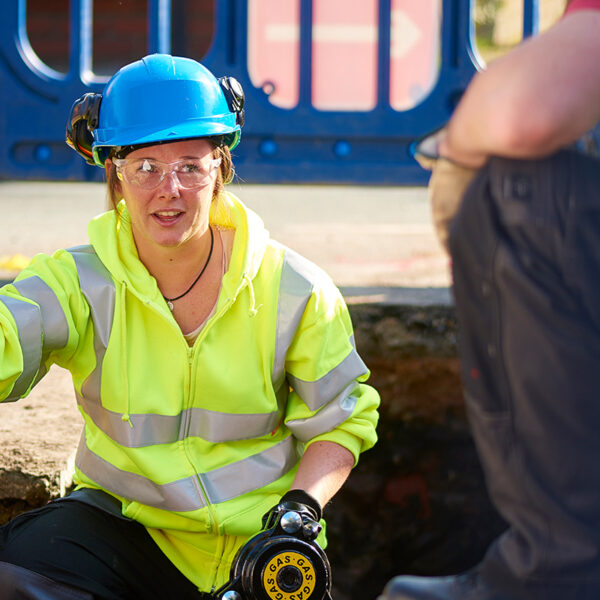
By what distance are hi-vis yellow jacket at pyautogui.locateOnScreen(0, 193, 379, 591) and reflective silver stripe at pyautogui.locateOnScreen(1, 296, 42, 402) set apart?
81mm

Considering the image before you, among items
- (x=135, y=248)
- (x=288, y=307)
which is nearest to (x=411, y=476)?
(x=288, y=307)

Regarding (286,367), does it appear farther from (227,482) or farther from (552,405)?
(552,405)

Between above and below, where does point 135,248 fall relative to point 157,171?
below

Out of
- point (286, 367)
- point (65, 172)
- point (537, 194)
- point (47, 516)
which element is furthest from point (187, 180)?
point (65, 172)

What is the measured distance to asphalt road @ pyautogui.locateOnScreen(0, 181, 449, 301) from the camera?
5145 mm

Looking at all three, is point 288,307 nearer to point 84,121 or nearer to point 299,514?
point 299,514

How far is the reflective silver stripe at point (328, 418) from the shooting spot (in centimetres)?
248

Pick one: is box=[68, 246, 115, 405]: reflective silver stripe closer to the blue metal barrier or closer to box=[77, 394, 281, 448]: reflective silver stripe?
box=[77, 394, 281, 448]: reflective silver stripe

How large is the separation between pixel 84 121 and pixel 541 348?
149cm

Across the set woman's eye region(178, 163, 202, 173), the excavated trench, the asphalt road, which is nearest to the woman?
woman's eye region(178, 163, 202, 173)

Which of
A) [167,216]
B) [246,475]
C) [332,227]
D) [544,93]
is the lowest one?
[332,227]

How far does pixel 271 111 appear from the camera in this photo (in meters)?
4.30

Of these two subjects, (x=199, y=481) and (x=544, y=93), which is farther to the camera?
(x=199, y=481)

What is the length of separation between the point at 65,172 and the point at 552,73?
11.0 feet
